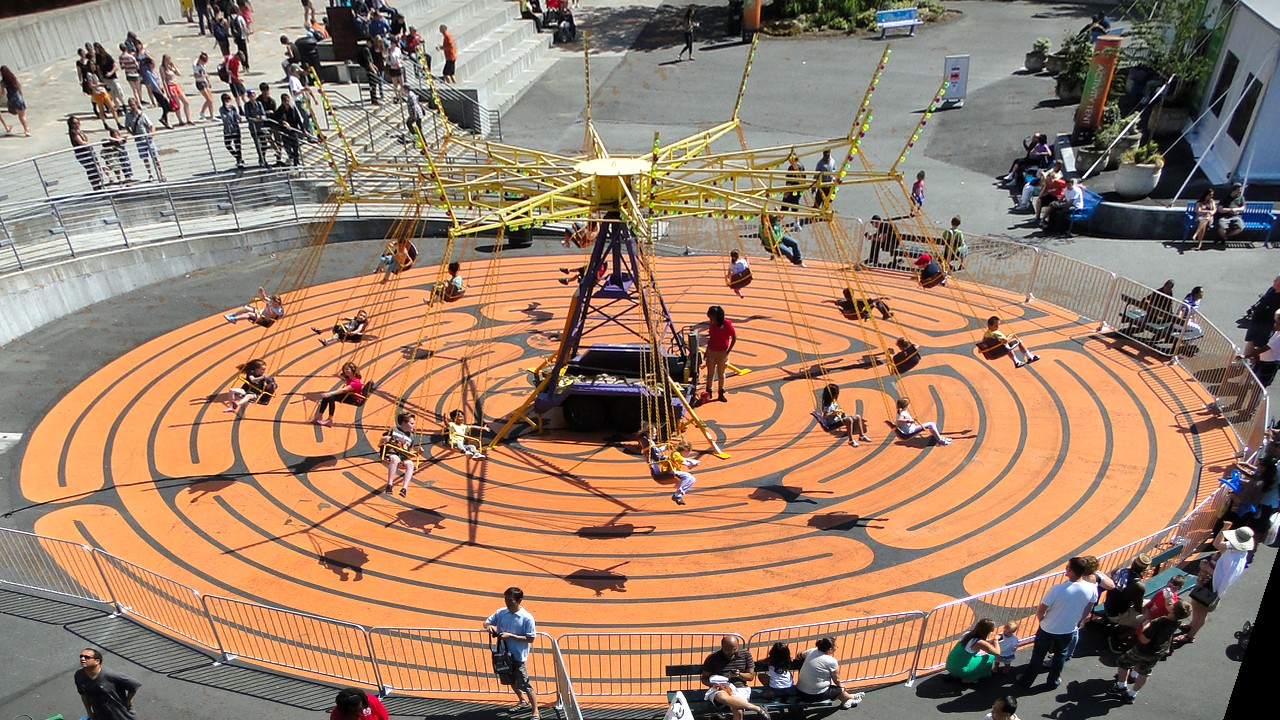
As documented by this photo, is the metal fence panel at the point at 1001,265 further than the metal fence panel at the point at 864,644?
Yes

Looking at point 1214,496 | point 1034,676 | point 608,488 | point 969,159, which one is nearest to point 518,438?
point 608,488

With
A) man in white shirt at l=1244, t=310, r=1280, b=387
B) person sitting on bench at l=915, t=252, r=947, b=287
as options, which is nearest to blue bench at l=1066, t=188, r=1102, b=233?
man in white shirt at l=1244, t=310, r=1280, b=387

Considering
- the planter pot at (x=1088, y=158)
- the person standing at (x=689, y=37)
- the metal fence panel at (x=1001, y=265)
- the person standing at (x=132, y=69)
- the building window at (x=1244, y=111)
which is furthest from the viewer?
the person standing at (x=689, y=37)

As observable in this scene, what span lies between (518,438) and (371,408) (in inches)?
135

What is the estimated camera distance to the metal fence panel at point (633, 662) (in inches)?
464

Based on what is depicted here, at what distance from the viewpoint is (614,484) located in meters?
16.8

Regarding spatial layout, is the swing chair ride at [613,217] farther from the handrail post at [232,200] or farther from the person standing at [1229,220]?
the person standing at [1229,220]

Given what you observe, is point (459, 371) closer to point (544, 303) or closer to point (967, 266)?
point (544, 303)

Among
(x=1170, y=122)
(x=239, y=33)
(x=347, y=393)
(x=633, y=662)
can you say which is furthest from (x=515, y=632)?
(x=239, y=33)

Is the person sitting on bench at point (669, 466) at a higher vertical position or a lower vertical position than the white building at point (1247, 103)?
lower

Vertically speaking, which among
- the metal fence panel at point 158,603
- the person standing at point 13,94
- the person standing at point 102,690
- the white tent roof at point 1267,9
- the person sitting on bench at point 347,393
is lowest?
the metal fence panel at point 158,603

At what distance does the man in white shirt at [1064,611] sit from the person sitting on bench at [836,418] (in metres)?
6.37

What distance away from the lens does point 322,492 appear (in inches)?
657

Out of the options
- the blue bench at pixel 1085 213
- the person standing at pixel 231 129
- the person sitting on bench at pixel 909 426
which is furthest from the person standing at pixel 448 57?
the person sitting on bench at pixel 909 426
